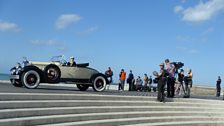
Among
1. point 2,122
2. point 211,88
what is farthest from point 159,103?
point 211,88

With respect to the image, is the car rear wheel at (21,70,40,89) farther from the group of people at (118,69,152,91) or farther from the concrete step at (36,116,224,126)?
the group of people at (118,69,152,91)

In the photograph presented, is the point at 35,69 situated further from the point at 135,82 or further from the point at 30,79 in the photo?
the point at 135,82

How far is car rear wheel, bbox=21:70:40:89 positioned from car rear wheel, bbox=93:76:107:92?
101 inches

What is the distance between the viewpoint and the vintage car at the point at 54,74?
51.1ft

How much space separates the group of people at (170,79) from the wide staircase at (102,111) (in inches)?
19.8

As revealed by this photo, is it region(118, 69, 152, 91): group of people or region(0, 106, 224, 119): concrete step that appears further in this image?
region(118, 69, 152, 91): group of people

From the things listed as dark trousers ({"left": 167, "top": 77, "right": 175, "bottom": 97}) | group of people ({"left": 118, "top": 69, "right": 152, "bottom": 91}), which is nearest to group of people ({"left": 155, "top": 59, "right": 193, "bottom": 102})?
dark trousers ({"left": 167, "top": 77, "right": 175, "bottom": 97})

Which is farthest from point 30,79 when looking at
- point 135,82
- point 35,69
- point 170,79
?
point 135,82

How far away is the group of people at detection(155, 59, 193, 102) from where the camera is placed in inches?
625

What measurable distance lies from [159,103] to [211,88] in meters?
20.6

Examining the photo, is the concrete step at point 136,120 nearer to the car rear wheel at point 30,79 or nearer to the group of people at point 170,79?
the group of people at point 170,79

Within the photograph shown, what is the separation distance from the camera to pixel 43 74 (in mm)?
15789

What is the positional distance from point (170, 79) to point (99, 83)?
2860mm

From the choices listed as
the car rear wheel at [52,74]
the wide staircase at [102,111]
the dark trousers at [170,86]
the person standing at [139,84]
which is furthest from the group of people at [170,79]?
the person standing at [139,84]
